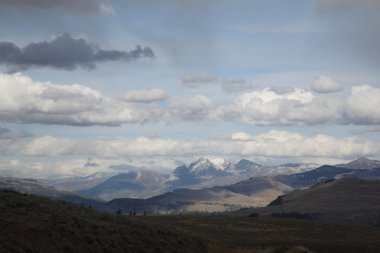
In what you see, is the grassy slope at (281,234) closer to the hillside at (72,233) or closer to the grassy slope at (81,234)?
the grassy slope at (81,234)

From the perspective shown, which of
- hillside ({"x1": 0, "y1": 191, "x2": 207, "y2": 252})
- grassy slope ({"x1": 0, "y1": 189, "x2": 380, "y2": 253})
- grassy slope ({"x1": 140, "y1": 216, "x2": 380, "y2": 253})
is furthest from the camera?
grassy slope ({"x1": 140, "y1": 216, "x2": 380, "y2": 253})

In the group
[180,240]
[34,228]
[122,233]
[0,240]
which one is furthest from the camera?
[180,240]

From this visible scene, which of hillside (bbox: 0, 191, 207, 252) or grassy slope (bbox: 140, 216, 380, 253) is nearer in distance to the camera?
hillside (bbox: 0, 191, 207, 252)

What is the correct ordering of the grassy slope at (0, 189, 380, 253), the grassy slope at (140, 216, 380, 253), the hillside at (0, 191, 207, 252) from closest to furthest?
1. the hillside at (0, 191, 207, 252)
2. the grassy slope at (0, 189, 380, 253)
3. the grassy slope at (140, 216, 380, 253)

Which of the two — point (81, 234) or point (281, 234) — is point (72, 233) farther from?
point (281, 234)

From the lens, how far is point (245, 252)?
45.9 metres

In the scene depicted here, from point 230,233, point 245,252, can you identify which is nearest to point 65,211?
point 245,252

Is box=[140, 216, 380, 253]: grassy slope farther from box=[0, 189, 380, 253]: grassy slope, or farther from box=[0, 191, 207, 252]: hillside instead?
box=[0, 191, 207, 252]: hillside

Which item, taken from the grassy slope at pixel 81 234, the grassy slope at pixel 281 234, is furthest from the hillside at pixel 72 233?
the grassy slope at pixel 281 234

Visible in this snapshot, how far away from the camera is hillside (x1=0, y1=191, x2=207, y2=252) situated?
4244 centimetres

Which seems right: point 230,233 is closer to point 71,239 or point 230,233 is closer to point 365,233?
point 365,233

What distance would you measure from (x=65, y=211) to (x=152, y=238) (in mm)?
9640

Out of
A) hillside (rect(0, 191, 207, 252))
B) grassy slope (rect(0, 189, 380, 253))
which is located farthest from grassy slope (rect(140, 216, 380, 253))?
hillside (rect(0, 191, 207, 252))

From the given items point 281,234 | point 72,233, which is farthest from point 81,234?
point 281,234
